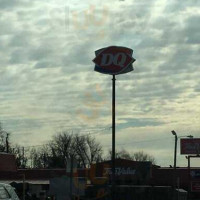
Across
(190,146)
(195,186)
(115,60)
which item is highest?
(115,60)

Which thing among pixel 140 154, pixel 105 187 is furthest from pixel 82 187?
pixel 140 154

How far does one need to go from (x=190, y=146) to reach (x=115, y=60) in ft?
139

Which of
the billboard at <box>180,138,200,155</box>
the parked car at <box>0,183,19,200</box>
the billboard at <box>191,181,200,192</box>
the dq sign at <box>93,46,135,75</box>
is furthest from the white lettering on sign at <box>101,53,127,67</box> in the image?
the billboard at <box>180,138,200,155</box>

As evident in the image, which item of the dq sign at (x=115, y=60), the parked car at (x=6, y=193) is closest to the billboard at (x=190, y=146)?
the dq sign at (x=115, y=60)

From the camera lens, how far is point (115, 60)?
31.1 m

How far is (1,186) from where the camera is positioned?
17141 mm

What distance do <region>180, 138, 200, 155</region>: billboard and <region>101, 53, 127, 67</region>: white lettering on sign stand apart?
41627 mm

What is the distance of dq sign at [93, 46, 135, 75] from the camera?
30969 millimetres

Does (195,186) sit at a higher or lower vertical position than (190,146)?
lower

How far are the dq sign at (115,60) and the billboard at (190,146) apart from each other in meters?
41.6

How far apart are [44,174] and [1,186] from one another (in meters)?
47.8

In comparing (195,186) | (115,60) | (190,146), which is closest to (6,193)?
(115,60)

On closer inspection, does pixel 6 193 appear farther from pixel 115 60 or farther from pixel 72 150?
pixel 72 150

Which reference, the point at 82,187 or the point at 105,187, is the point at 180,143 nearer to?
the point at 105,187
